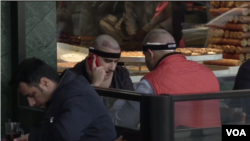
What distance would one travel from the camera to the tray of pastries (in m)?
6.88

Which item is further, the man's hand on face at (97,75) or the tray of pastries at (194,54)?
the tray of pastries at (194,54)

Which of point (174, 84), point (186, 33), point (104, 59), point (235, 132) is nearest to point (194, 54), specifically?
point (186, 33)

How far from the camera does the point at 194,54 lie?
7.55 m

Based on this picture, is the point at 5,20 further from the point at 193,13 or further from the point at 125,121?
the point at 193,13

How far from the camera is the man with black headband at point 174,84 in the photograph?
4148mm

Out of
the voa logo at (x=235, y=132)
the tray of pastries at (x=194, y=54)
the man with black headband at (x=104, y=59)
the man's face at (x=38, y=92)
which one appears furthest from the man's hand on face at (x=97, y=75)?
the tray of pastries at (x=194, y=54)

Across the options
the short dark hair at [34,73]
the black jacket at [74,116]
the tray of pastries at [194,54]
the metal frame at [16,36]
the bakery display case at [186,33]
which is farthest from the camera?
the bakery display case at [186,33]

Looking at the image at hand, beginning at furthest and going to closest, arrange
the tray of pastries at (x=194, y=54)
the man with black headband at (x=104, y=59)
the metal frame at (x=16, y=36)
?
the tray of pastries at (x=194, y=54), the metal frame at (x=16, y=36), the man with black headband at (x=104, y=59)

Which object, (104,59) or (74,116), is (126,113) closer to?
(74,116)

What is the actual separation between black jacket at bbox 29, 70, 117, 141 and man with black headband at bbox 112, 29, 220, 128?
1.15ft

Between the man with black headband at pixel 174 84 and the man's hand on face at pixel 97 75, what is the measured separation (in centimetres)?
37

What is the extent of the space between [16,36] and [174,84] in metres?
1.74

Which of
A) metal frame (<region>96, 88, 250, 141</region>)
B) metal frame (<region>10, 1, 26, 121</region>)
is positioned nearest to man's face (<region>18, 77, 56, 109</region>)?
metal frame (<region>96, 88, 250, 141</region>)

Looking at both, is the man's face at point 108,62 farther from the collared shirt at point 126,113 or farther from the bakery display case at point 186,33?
the bakery display case at point 186,33
